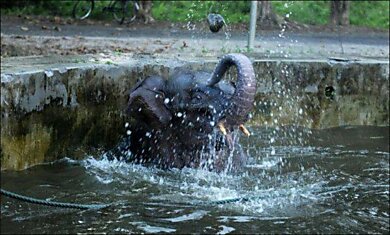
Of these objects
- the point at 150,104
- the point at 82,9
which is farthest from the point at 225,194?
the point at 82,9

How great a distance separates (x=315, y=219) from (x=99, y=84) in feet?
9.68

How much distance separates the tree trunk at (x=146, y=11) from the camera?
18.1m

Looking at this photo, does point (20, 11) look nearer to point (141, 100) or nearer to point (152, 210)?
point (141, 100)

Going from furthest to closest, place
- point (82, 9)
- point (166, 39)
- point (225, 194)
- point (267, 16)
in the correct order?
point (82, 9)
point (267, 16)
point (166, 39)
point (225, 194)

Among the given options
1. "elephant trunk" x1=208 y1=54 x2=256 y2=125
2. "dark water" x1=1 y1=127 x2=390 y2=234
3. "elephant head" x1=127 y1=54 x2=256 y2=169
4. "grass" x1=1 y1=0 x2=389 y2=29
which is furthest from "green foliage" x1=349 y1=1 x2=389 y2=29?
"elephant trunk" x1=208 y1=54 x2=256 y2=125

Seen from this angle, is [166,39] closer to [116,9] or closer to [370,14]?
[116,9]

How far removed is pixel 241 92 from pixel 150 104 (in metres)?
0.99

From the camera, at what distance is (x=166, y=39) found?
14.8 metres

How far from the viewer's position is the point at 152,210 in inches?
240

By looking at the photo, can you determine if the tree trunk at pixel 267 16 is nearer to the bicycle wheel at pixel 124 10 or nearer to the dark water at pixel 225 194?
the bicycle wheel at pixel 124 10

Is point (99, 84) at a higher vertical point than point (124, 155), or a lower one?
higher

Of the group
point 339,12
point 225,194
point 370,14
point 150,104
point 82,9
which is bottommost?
point 225,194

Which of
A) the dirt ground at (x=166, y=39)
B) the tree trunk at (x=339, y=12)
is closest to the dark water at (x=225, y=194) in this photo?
the dirt ground at (x=166, y=39)

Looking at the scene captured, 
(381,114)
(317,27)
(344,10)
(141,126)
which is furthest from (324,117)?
(344,10)
